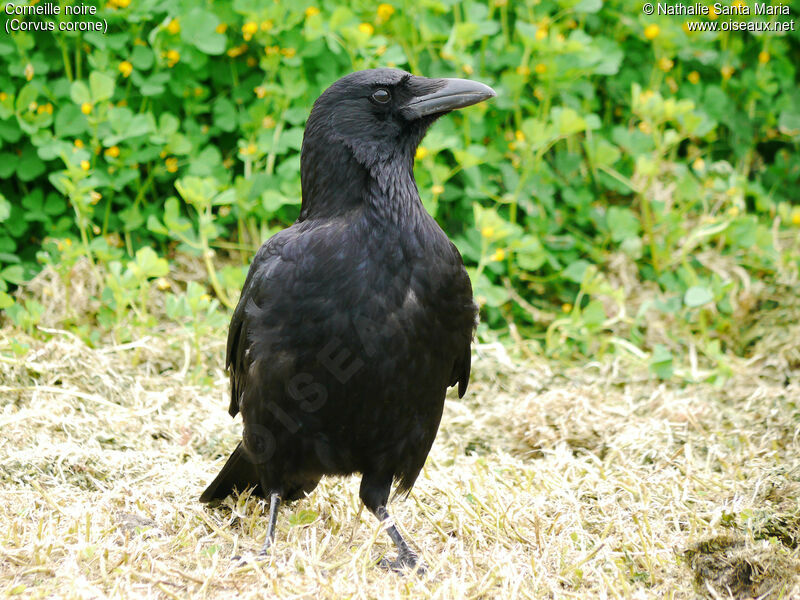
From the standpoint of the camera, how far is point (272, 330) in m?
2.76

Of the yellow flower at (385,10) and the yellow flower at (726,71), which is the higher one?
the yellow flower at (385,10)

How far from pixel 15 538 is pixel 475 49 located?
12.7 feet

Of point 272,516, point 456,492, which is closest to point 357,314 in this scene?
point 272,516

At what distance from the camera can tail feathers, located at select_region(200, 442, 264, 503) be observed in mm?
3123

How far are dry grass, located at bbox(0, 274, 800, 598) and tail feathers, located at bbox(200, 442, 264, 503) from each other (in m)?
0.06

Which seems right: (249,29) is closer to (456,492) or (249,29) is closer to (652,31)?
(652,31)

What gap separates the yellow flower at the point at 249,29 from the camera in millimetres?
4719

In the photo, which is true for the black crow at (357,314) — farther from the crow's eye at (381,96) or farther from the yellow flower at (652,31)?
the yellow flower at (652,31)

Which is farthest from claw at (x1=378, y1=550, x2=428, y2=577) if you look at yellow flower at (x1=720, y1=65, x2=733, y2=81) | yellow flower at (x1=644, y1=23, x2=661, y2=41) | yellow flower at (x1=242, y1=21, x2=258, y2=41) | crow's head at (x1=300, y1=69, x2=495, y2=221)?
yellow flower at (x1=720, y1=65, x2=733, y2=81)

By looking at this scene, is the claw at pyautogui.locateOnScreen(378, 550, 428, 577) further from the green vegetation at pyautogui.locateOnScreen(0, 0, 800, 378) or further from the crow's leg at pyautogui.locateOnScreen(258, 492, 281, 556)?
the green vegetation at pyautogui.locateOnScreen(0, 0, 800, 378)

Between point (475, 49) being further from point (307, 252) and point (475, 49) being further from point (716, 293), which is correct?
point (307, 252)

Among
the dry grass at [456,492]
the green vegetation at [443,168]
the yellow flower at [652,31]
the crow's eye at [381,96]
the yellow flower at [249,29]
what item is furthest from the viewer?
the yellow flower at [652,31]

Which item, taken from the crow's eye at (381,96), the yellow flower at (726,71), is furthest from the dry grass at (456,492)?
the yellow flower at (726,71)

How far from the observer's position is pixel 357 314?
2648 mm
